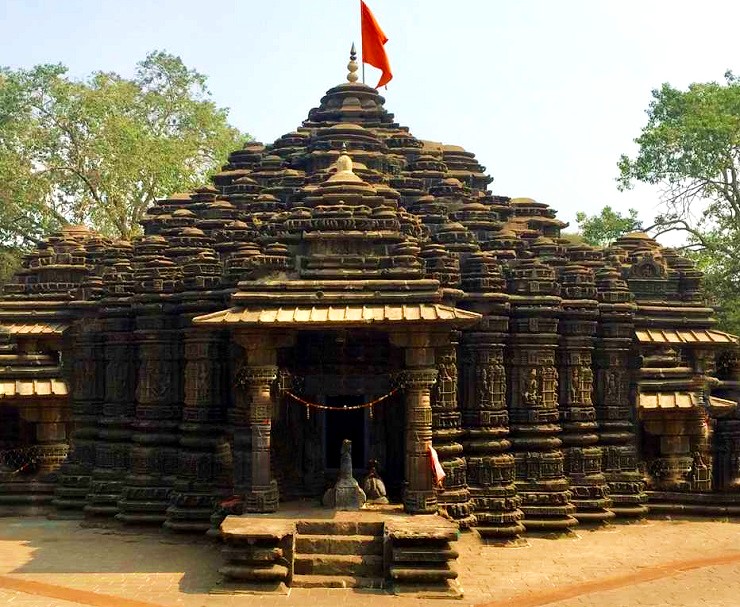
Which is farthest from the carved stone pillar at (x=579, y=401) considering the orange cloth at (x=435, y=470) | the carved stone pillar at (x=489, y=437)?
the orange cloth at (x=435, y=470)

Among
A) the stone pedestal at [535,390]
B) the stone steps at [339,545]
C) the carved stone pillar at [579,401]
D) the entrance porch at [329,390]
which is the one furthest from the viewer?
the carved stone pillar at [579,401]

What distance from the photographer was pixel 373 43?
23.5 metres

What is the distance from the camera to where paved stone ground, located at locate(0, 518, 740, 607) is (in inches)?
499

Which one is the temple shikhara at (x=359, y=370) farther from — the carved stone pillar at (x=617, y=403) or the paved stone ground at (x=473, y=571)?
the paved stone ground at (x=473, y=571)

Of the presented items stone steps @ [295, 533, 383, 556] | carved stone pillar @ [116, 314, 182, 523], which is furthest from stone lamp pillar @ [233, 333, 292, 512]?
carved stone pillar @ [116, 314, 182, 523]

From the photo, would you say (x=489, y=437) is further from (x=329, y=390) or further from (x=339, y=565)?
(x=339, y=565)

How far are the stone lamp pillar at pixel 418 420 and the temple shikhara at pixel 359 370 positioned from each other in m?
0.03

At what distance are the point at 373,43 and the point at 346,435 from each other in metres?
11.0

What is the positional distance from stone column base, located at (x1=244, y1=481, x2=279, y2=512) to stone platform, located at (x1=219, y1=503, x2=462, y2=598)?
418mm

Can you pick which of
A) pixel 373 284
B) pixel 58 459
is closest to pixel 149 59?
pixel 58 459

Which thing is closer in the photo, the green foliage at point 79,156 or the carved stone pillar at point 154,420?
the carved stone pillar at point 154,420

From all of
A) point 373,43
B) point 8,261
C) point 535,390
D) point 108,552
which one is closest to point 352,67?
point 373,43

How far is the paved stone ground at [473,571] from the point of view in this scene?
12664 millimetres

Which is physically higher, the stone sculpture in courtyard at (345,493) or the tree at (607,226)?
the tree at (607,226)
